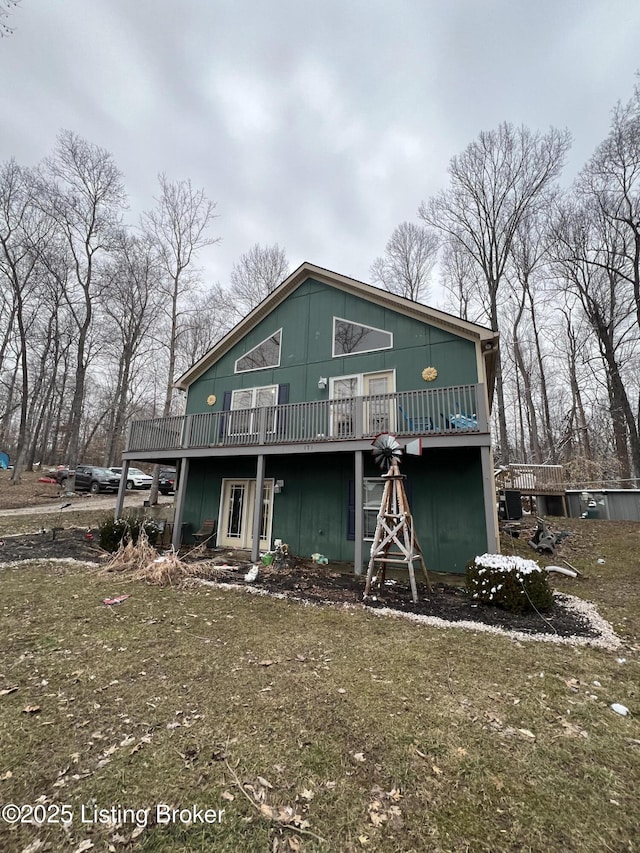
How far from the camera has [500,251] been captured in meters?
18.4

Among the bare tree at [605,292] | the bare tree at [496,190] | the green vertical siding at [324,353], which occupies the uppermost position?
the bare tree at [496,190]

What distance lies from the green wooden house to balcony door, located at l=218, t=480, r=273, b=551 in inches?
1.4

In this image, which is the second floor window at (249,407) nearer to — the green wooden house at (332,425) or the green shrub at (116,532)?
the green wooden house at (332,425)

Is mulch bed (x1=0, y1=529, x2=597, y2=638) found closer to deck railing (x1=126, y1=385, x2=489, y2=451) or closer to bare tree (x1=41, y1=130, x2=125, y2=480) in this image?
deck railing (x1=126, y1=385, x2=489, y2=451)

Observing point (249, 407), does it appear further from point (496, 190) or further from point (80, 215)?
point (80, 215)

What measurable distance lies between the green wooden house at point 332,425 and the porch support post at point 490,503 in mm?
27

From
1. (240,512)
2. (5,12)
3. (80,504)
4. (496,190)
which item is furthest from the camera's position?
(496,190)

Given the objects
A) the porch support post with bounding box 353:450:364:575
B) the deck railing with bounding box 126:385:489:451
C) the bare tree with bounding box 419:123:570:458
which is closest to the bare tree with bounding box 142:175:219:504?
the deck railing with bounding box 126:385:489:451

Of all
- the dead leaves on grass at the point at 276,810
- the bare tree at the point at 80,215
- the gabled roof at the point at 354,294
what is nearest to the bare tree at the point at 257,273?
the bare tree at the point at 80,215

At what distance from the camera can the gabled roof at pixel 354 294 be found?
28.9ft

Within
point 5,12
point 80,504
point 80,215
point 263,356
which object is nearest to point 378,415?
point 263,356

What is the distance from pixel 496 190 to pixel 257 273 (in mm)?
13862

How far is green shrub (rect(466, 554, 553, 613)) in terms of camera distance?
18.0 feet

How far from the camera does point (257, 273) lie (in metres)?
22.5
